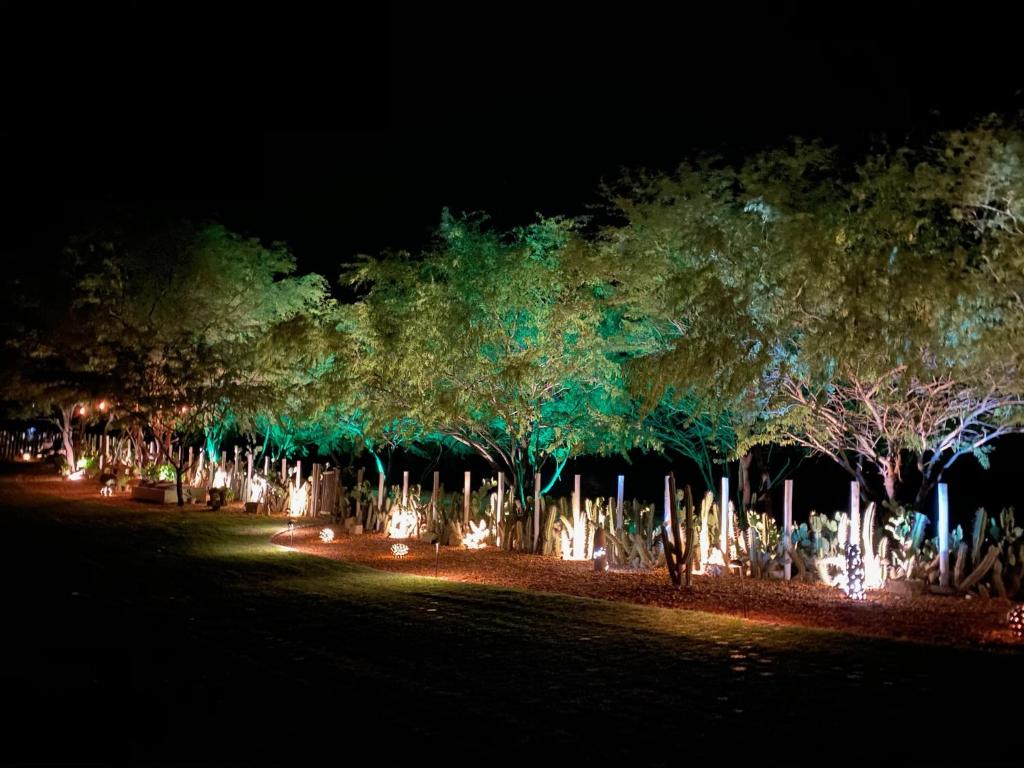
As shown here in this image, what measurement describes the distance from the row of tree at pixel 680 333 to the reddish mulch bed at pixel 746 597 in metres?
2.62

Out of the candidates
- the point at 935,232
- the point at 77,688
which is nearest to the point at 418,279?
the point at 935,232

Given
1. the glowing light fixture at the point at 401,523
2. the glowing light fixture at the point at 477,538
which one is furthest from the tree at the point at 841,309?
the glowing light fixture at the point at 401,523

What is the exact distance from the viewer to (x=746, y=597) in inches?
448

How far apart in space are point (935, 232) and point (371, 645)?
871 cm

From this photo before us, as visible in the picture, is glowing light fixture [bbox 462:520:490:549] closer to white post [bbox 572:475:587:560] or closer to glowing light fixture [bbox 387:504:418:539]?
glowing light fixture [bbox 387:504:418:539]

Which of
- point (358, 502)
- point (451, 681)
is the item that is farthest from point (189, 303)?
point (451, 681)

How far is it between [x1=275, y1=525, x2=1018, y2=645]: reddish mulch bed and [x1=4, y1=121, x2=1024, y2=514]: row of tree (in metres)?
2.62

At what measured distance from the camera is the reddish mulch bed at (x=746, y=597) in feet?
31.7

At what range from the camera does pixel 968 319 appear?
1104cm

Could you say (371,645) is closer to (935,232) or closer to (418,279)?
(935,232)

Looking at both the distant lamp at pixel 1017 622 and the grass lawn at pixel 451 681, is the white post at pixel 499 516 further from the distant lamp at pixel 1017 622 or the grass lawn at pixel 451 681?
the distant lamp at pixel 1017 622

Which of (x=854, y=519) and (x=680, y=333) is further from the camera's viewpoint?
(x=680, y=333)

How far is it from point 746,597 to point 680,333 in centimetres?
599

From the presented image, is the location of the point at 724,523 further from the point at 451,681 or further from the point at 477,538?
the point at 451,681
